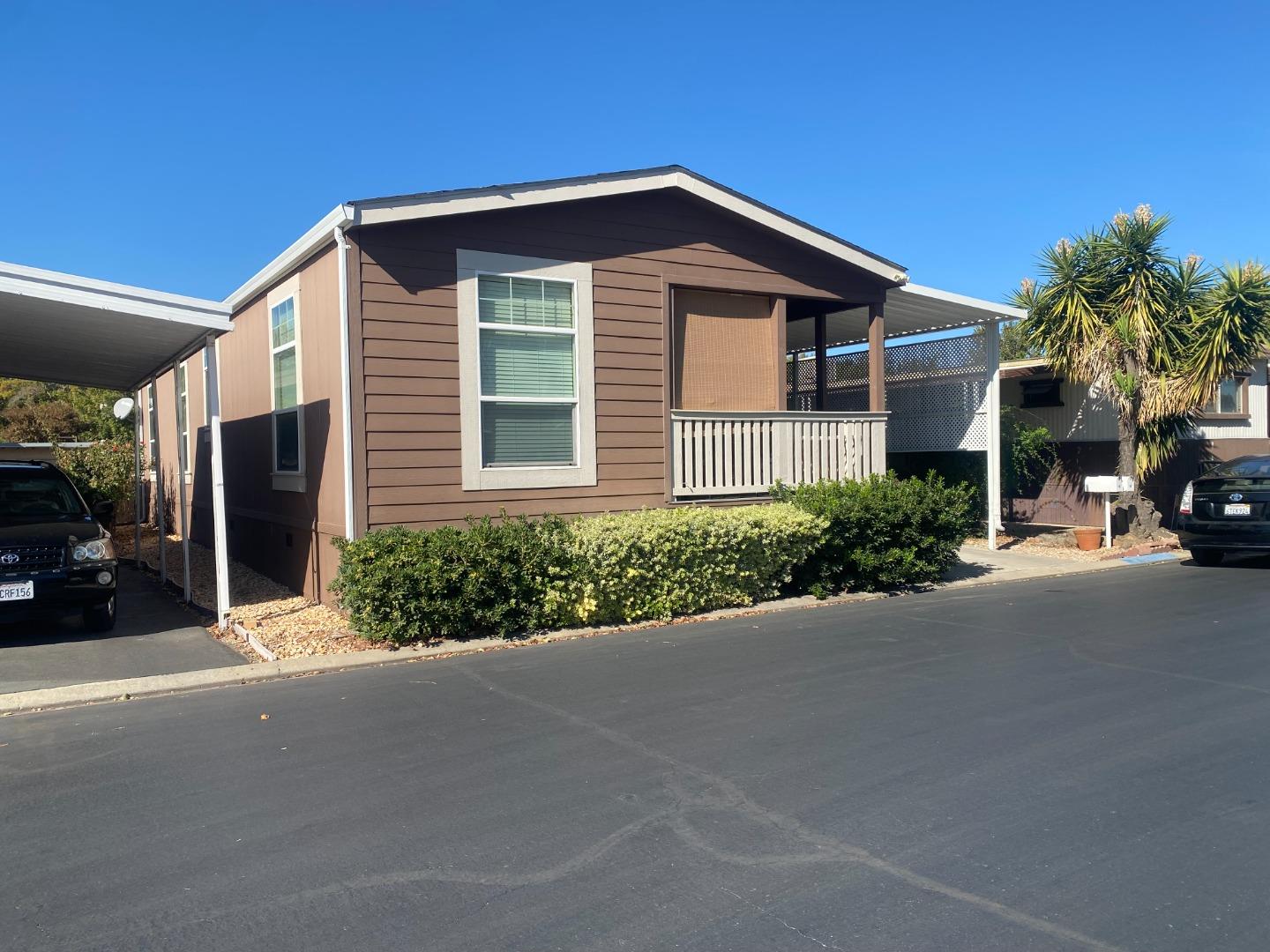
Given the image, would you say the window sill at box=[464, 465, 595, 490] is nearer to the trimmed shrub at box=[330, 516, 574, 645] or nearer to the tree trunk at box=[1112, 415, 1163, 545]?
the trimmed shrub at box=[330, 516, 574, 645]

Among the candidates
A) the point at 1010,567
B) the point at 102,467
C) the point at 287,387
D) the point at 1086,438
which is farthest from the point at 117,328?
the point at 1086,438

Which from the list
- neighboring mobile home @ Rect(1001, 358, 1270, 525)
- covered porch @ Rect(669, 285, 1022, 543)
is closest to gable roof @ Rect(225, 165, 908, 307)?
covered porch @ Rect(669, 285, 1022, 543)

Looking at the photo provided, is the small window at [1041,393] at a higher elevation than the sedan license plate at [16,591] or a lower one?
higher

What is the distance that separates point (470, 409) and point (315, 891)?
6495 mm

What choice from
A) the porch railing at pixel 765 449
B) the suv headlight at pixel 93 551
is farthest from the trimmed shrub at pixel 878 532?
the suv headlight at pixel 93 551

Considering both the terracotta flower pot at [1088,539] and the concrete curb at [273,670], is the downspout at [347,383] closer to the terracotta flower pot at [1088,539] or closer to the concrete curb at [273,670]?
the concrete curb at [273,670]

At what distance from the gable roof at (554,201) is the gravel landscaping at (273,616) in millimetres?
3131

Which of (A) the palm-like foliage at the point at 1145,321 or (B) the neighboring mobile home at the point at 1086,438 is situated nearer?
(A) the palm-like foliage at the point at 1145,321

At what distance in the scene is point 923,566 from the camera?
11.0 metres

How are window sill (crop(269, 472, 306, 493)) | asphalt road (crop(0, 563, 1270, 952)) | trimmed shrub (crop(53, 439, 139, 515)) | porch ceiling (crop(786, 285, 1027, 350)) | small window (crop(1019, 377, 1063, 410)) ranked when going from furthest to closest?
small window (crop(1019, 377, 1063, 410))
trimmed shrub (crop(53, 439, 139, 515))
porch ceiling (crop(786, 285, 1027, 350))
window sill (crop(269, 472, 306, 493))
asphalt road (crop(0, 563, 1270, 952))

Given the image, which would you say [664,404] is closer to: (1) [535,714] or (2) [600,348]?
(2) [600,348]

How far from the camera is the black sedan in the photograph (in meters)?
12.7

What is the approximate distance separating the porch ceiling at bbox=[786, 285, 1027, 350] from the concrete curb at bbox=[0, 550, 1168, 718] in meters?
5.84

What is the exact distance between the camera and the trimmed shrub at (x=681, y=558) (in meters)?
8.91
